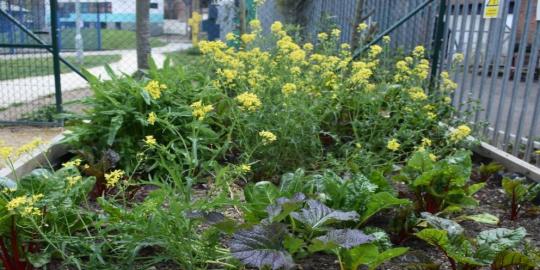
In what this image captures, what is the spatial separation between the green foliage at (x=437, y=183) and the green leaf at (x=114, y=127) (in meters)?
1.70

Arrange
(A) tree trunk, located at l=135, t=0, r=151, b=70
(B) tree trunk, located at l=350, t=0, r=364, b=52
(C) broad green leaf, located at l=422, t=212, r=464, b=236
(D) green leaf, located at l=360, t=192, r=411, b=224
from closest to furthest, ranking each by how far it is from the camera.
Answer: (C) broad green leaf, located at l=422, t=212, r=464, b=236 → (D) green leaf, located at l=360, t=192, r=411, b=224 → (B) tree trunk, located at l=350, t=0, r=364, b=52 → (A) tree trunk, located at l=135, t=0, r=151, b=70

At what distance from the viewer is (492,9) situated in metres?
4.47

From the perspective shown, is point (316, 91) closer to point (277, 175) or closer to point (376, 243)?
point (277, 175)

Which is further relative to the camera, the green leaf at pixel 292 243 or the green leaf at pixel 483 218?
the green leaf at pixel 483 218

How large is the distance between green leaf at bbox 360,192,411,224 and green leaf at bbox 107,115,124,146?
162cm

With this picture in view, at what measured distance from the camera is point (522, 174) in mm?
3484

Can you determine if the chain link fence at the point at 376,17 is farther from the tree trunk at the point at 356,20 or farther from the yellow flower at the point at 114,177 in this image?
the yellow flower at the point at 114,177

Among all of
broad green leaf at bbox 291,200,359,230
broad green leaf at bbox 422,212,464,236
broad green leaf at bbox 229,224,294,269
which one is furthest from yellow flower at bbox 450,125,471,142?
broad green leaf at bbox 229,224,294,269

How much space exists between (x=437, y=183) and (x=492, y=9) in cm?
250

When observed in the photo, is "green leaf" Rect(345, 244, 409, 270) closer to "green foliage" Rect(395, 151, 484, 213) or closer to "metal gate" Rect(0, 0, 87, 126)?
"green foliage" Rect(395, 151, 484, 213)

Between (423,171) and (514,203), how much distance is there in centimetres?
58

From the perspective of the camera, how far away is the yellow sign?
4.42 metres

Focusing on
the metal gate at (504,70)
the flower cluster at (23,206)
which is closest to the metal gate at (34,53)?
the flower cluster at (23,206)

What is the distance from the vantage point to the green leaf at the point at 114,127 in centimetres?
312
